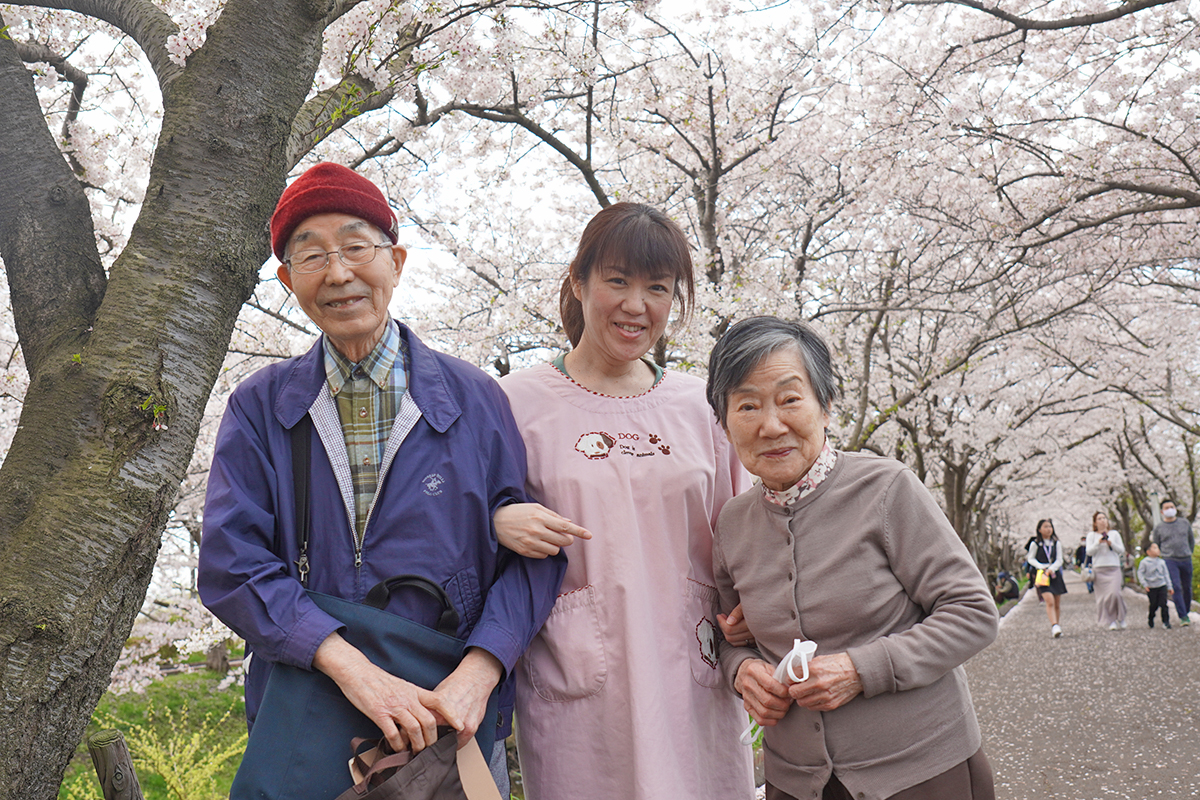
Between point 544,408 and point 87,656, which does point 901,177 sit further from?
point 87,656

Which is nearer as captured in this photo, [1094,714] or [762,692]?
[762,692]

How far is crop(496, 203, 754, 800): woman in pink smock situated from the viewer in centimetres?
204

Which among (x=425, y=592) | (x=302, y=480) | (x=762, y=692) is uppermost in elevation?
(x=302, y=480)

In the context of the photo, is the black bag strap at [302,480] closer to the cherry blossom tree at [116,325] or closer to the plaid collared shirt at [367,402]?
the plaid collared shirt at [367,402]

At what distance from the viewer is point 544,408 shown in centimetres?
225

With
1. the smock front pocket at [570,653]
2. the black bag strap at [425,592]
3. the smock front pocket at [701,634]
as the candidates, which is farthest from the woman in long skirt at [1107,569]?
the black bag strap at [425,592]

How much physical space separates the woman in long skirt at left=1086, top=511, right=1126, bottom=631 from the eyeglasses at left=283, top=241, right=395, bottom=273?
43.8 ft

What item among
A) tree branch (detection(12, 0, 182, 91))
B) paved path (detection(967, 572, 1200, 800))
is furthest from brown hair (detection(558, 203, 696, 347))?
paved path (detection(967, 572, 1200, 800))

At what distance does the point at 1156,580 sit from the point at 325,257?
14.2 metres

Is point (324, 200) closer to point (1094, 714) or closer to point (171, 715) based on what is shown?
point (1094, 714)

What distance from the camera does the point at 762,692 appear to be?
187 cm

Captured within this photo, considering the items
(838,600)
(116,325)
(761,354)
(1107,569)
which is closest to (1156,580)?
(1107,569)

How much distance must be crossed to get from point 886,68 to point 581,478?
7675 mm

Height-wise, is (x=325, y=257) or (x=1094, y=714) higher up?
(x=325, y=257)
